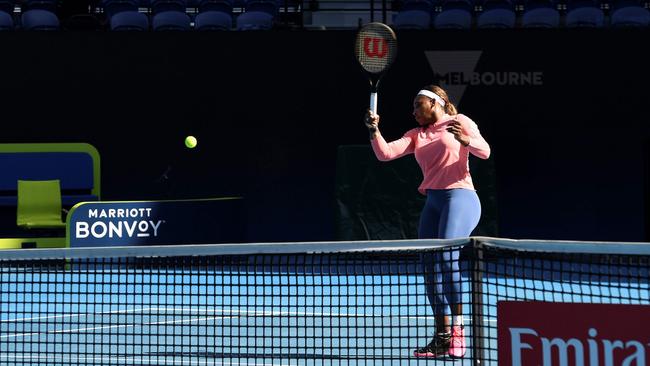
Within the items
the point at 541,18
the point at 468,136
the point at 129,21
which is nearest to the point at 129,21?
the point at 129,21

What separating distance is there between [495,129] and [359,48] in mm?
7618

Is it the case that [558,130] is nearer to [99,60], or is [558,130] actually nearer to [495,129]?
[495,129]

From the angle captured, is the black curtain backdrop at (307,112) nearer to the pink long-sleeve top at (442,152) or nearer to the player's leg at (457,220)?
the pink long-sleeve top at (442,152)

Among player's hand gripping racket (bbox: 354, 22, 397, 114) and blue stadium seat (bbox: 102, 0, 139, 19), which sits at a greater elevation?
blue stadium seat (bbox: 102, 0, 139, 19)

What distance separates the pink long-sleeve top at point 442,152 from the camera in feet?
21.5

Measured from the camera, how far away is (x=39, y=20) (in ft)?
50.4

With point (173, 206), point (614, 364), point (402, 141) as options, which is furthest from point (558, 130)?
point (614, 364)

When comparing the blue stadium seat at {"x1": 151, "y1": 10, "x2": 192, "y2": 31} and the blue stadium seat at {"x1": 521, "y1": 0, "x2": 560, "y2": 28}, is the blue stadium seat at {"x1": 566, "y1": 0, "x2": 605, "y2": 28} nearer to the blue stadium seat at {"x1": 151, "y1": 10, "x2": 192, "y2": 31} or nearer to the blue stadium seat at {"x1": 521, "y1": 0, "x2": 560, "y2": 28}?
the blue stadium seat at {"x1": 521, "y1": 0, "x2": 560, "y2": 28}

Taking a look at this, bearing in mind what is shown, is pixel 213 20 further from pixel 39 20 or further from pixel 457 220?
pixel 457 220

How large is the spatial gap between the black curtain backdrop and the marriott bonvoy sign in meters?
10.6

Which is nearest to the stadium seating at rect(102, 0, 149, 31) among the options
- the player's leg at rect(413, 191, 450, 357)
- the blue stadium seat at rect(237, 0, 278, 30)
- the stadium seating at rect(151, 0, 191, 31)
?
the stadium seating at rect(151, 0, 191, 31)

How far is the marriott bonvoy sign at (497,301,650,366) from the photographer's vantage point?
4.39 m

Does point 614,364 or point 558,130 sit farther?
point 558,130

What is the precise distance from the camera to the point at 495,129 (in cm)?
1514
